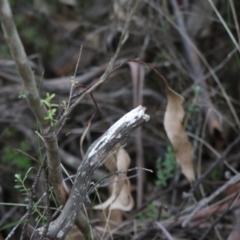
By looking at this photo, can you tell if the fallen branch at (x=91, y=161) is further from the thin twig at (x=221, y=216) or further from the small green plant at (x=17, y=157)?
the small green plant at (x=17, y=157)

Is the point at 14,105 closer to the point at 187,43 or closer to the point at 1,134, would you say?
the point at 1,134

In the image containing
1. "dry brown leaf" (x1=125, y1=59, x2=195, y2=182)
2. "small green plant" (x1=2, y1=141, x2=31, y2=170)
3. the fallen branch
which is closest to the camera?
the fallen branch

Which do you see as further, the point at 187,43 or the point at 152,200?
the point at 187,43

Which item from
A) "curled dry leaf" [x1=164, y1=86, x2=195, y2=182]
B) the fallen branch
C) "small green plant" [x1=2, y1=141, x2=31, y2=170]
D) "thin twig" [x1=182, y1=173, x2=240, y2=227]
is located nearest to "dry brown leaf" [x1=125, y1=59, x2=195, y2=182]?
"curled dry leaf" [x1=164, y1=86, x2=195, y2=182]

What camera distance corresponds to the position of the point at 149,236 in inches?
58.5

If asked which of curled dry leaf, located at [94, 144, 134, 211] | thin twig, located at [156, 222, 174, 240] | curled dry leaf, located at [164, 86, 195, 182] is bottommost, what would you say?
thin twig, located at [156, 222, 174, 240]

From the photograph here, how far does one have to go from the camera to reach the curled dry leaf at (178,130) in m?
1.32

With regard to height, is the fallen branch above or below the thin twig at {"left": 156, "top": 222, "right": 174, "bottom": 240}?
above

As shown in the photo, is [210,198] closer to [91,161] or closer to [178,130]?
[178,130]

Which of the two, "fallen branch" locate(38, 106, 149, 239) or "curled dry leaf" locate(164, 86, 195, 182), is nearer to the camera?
"fallen branch" locate(38, 106, 149, 239)

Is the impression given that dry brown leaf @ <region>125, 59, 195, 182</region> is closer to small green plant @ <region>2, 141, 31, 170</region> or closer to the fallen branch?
the fallen branch

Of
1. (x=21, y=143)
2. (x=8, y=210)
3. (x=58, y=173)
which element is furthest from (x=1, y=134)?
(x=58, y=173)

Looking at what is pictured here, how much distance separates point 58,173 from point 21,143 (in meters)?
1.01

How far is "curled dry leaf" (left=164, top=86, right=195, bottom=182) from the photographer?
1320mm
